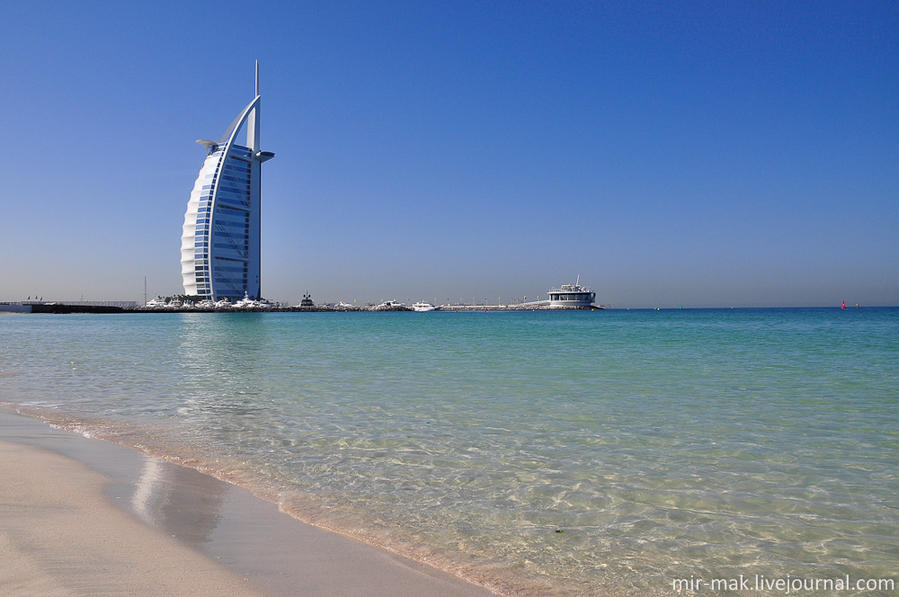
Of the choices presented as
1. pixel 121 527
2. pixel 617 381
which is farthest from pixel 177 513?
pixel 617 381

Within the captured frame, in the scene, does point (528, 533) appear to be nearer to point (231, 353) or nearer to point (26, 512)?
point (26, 512)

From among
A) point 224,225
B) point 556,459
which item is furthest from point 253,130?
point 556,459

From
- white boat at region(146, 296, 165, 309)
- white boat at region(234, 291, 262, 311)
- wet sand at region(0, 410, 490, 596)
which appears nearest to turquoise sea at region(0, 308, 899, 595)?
wet sand at region(0, 410, 490, 596)

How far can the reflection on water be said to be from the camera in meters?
4.42

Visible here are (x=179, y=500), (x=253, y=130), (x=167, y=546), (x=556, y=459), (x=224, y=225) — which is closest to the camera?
(x=167, y=546)

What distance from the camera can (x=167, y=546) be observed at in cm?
395

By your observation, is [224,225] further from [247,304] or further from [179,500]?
[179,500]

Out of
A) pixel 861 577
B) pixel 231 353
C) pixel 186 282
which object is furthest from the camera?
pixel 186 282

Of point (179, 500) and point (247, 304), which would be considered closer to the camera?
point (179, 500)

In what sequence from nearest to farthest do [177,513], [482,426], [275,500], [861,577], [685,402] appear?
1. [861,577]
2. [177,513]
3. [275,500]
4. [482,426]
5. [685,402]

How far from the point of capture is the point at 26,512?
4.45 meters

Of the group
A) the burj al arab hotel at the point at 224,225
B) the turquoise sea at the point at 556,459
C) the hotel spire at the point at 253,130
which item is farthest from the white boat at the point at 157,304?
the turquoise sea at the point at 556,459

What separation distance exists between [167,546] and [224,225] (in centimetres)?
16445

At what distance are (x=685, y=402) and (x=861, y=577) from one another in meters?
7.83
